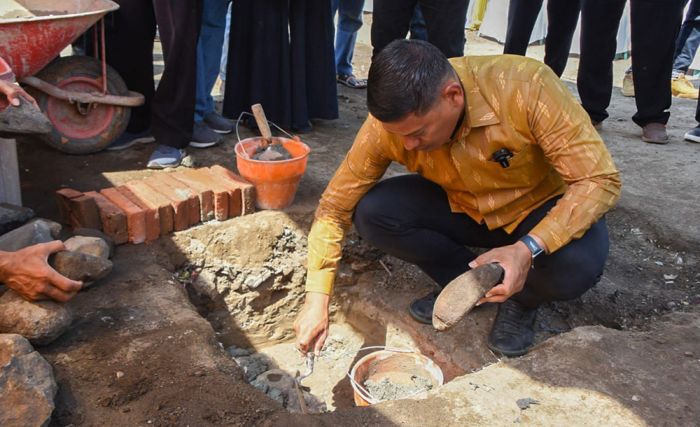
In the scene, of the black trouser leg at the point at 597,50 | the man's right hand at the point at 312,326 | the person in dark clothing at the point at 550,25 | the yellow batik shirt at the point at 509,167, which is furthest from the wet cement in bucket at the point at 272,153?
the black trouser leg at the point at 597,50

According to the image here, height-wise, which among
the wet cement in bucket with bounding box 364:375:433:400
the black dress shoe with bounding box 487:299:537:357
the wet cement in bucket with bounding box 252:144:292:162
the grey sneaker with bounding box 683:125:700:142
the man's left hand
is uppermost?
the man's left hand

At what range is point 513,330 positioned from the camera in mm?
2904

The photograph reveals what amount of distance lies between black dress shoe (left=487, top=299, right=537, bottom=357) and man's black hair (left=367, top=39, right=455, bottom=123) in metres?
1.24

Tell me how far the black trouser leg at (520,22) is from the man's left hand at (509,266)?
324 centimetres

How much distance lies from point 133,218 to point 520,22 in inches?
137

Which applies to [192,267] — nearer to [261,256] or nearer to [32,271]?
[261,256]

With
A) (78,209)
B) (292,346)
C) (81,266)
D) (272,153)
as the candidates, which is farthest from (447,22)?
(81,266)

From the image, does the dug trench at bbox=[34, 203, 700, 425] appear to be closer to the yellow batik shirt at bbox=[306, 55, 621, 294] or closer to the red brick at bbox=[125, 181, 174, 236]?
the red brick at bbox=[125, 181, 174, 236]

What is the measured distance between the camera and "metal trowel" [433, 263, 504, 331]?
2.05 meters

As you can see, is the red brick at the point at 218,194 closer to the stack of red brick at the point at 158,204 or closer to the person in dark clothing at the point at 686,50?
the stack of red brick at the point at 158,204

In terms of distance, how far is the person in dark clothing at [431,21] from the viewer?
4.18 m

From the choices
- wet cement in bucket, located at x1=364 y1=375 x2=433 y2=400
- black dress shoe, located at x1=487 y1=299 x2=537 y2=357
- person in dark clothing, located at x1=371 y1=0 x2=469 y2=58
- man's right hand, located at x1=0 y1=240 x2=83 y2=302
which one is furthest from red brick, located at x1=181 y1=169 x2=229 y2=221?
black dress shoe, located at x1=487 y1=299 x2=537 y2=357

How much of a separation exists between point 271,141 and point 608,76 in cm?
299

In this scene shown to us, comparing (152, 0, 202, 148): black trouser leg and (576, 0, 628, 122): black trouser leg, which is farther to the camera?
(576, 0, 628, 122): black trouser leg
